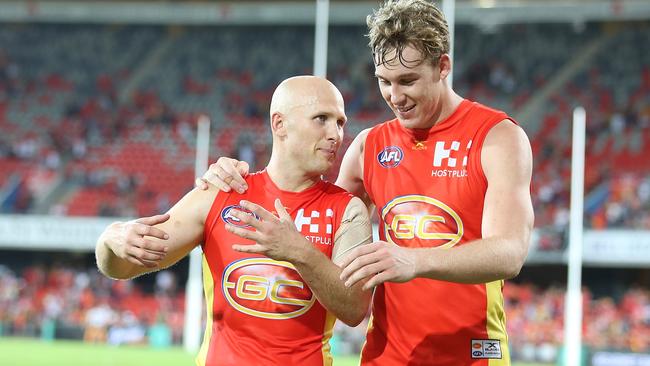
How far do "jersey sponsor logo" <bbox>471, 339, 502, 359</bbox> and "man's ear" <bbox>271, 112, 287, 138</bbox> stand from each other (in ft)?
3.78

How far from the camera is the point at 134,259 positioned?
3.57 metres

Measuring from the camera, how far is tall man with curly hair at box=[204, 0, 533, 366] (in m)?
3.82

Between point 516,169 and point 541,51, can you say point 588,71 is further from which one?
point 516,169

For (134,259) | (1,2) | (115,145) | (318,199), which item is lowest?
(134,259)

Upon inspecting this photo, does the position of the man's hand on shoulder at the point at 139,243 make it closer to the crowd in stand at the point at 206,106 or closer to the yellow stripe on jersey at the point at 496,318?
the yellow stripe on jersey at the point at 496,318

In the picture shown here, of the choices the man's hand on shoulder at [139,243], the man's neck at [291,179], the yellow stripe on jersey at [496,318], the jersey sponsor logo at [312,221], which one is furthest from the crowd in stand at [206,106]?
the man's hand on shoulder at [139,243]

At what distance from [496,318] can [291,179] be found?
1.03 metres

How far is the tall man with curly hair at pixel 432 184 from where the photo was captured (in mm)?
3818

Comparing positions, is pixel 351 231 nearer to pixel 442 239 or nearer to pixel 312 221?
pixel 312 221

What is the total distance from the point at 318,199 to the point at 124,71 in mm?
28013

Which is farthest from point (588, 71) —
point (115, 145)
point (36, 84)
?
point (36, 84)

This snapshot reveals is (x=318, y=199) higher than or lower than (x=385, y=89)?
lower

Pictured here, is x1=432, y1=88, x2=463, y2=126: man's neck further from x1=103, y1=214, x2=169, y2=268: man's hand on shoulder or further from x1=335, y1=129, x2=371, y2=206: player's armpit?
x1=103, y1=214, x2=169, y2=268: man's hand on shoulder

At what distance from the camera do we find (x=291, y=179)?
4.00 metres
